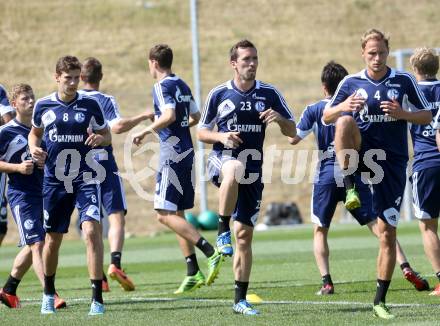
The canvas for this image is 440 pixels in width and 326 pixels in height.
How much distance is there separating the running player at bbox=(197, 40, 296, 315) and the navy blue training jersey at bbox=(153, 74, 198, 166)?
2.05 m

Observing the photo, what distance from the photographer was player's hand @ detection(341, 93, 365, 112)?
9.00 metres

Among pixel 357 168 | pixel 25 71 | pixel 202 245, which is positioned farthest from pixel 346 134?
pixel 25 71

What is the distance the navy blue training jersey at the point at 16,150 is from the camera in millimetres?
11594

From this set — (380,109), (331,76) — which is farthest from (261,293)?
(380,109)

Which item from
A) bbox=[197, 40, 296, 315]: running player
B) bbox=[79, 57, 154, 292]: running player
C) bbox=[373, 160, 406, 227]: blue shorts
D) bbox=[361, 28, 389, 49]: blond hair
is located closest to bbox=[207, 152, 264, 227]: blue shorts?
bbox=[197, 40, 296, 315]: running player

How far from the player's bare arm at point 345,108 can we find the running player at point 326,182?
248cm

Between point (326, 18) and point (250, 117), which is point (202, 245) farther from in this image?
point (326, 18)

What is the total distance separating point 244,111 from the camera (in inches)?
393

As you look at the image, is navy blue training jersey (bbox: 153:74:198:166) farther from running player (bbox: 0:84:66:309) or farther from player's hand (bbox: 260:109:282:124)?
player's hand (bbox: 260:109:282:124)

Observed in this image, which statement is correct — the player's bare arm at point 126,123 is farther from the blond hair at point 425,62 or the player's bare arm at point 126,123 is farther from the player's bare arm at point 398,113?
the player's bare arm at point 398,113

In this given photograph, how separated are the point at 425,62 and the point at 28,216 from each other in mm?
4462

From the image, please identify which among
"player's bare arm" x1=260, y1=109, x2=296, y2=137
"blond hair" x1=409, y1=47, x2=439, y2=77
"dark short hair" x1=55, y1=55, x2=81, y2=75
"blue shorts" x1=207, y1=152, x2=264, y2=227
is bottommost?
"blue shorts" x1=207, y1=152, x2=264, y2=227

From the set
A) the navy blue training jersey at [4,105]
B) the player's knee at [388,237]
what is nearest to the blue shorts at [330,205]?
the player's knee at [388,237]

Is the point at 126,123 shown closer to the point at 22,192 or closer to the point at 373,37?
the point at 22,192
